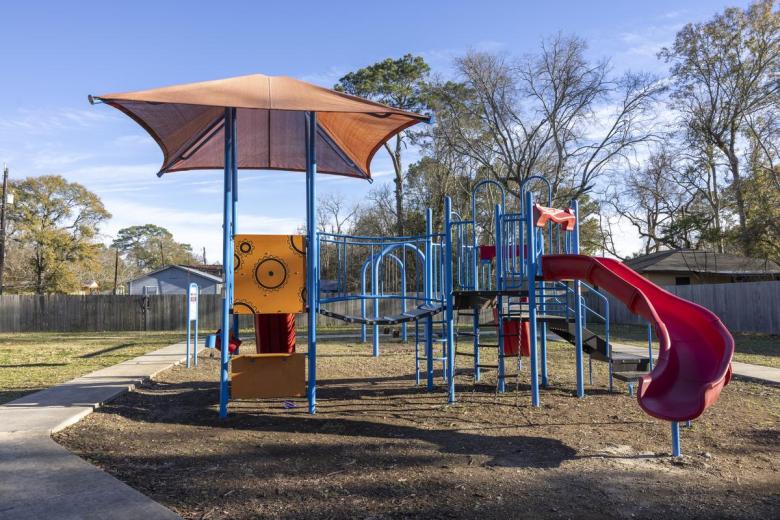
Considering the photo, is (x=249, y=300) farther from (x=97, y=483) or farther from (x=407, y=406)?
(x=97, y=483)

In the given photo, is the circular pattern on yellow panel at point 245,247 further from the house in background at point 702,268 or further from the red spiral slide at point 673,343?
the house in background at point 702,268

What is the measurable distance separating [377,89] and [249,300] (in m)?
29.2

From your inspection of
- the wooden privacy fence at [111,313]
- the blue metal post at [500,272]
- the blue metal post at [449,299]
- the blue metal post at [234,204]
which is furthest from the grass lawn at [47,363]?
the wooden privacy fence at [111,313]

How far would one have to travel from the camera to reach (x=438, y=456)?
5.08 metres

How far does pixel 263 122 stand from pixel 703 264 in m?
29.1

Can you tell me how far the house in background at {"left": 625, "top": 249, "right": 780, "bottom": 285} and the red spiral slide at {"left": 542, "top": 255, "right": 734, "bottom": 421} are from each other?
26.0 meters

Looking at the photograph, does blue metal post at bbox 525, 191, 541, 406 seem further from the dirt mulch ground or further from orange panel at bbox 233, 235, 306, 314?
orange panel at bbox 233, 235, 306, 314

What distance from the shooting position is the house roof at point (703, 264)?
1169 inches

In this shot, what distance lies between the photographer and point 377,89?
113 feet

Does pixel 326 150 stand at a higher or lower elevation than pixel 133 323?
higher

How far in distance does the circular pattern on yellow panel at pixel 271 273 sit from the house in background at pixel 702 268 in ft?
91.1

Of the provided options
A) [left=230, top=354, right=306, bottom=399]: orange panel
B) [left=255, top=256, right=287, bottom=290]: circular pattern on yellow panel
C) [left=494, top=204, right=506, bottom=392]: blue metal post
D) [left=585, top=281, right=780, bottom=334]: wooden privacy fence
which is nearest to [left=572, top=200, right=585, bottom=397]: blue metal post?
[left=494, top=204, right=506, bottom=392]: blue metal post

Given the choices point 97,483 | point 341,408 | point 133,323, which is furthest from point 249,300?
point 133,323

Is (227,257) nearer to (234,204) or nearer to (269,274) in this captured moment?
(269,274)
